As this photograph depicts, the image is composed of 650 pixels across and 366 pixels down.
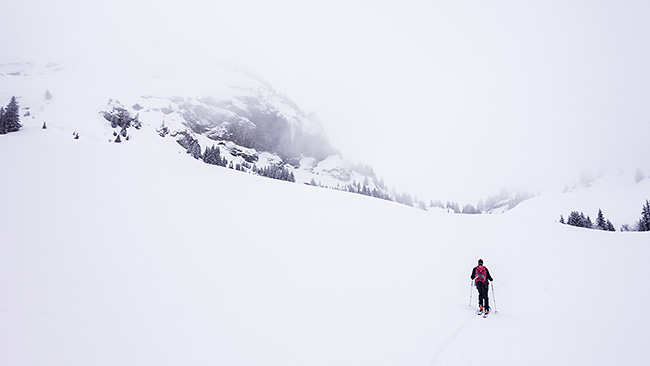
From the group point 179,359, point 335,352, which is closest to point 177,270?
point 179,359

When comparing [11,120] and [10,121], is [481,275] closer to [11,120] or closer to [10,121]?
[10,121]

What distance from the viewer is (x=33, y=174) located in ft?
54.2

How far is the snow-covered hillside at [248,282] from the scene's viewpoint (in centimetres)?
739

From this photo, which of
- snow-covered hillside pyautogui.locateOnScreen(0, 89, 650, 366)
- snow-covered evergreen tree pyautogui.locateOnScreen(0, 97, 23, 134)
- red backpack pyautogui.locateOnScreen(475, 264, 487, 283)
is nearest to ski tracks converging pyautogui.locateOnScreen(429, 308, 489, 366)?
snow-covered hillside pyautogui.locateOnScreen(0, 89, 650, 366)

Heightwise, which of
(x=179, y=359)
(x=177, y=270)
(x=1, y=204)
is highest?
(x=1, y=204)

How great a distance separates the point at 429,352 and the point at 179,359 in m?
6.20

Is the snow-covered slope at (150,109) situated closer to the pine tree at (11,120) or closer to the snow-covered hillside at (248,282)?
the pine tree at (11,120)

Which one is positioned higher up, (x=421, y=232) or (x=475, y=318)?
(x=421, y=232)

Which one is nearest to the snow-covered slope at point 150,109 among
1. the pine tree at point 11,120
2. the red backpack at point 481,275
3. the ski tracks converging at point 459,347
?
the pine tree at point 11,120

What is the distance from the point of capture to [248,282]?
1144 cm

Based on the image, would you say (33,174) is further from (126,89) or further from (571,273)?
(126,89)

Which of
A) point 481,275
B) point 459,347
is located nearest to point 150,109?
point 481,275

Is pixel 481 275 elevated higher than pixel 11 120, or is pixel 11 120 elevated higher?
pixel 11 120

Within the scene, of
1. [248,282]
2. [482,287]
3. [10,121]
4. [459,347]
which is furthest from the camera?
[10,121]
